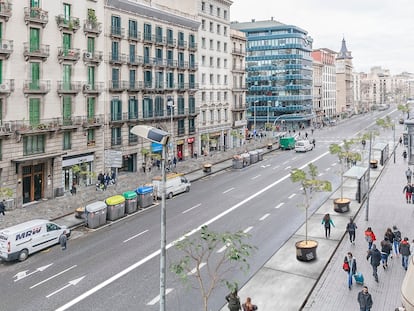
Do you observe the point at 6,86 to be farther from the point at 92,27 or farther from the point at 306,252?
the point at 306,252

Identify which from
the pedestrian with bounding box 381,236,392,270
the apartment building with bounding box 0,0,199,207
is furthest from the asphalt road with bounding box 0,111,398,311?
the apartment building with bounding box 0,0,199,207

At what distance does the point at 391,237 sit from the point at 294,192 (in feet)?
57.0

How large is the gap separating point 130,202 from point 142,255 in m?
9.86

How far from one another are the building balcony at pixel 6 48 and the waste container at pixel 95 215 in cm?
1473

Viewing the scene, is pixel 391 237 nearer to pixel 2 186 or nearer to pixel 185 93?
pixel 2 186

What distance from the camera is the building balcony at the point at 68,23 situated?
40.5 m

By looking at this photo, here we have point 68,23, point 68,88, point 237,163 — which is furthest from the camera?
point 237,163

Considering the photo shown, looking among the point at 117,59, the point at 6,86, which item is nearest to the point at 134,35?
the point at 117,59

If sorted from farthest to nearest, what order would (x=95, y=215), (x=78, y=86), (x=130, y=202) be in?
(x=78, y=86) < (x=130, y=202) < (x=95, y=215)

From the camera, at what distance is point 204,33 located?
66.7 meters

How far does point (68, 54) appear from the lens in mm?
41375

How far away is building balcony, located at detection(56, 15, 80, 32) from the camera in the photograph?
133 feet

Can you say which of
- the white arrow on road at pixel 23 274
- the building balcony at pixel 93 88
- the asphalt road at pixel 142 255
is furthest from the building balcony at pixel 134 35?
the white arrow on road at pixel 23 274

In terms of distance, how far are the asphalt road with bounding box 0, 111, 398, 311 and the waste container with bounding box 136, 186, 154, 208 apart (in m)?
1.00
